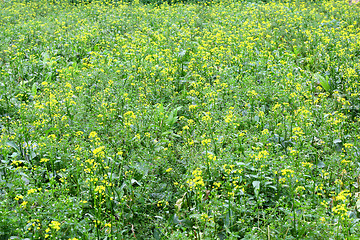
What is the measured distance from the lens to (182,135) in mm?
4496

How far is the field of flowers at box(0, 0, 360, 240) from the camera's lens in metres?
3.09

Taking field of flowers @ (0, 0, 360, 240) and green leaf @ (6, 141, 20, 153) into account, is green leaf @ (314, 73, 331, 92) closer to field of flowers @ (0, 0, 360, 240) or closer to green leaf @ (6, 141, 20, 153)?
field of flowers @ (0, 0, 360, 240)

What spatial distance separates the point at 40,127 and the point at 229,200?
2.79 metres

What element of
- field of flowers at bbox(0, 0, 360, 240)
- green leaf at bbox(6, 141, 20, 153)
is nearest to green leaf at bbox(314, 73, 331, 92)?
field of flowers at bbox(0, 0, 360, 240)

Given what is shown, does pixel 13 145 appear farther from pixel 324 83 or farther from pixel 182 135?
pixel 324 83

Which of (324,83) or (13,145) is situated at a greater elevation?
(324,83)

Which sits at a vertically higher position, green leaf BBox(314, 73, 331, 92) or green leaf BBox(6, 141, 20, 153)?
green leaf BBox(314, 73, 331, 92)

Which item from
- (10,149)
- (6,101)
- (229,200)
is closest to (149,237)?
(229,200)

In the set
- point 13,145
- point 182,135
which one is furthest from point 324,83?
point 13,145

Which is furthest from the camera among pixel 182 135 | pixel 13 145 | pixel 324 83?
pixel 324 83

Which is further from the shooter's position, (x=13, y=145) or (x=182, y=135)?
(x=182, y=135)

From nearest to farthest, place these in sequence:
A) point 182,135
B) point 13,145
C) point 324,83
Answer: point 13,145 → point 182,135 → point 324,83

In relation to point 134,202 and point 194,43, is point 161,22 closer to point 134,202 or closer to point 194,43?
point 194,43

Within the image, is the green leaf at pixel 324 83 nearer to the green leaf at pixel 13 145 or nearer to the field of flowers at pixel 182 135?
the field of flowers at pixel 182 135
